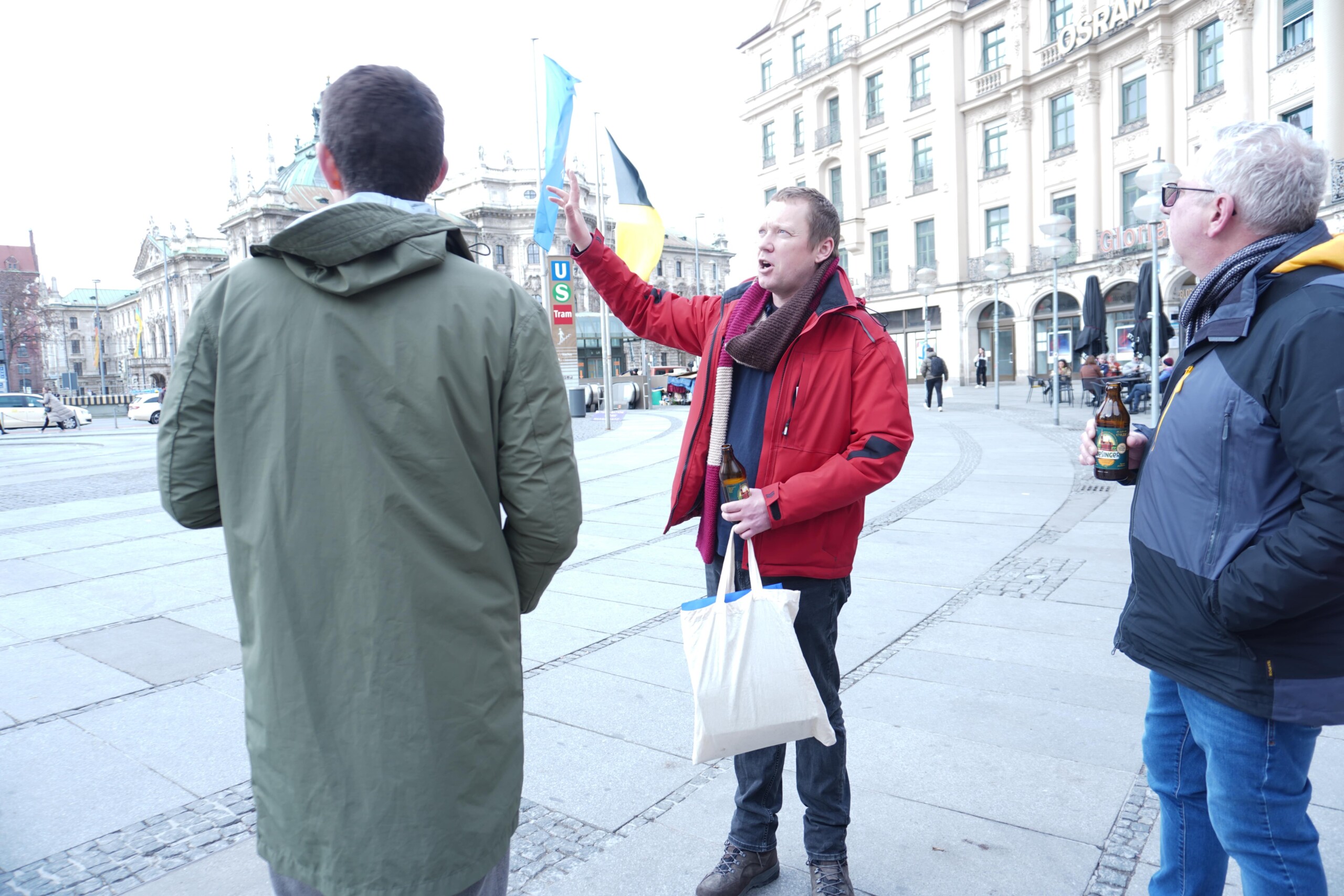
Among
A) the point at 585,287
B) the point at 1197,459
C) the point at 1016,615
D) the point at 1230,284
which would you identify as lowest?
the point at 1016,615

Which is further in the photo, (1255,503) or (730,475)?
(730,475)

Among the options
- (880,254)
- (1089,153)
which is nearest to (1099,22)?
(1089,153)

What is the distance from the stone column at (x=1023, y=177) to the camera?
3478 cm

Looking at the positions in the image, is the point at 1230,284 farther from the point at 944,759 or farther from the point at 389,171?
the point at 944,759

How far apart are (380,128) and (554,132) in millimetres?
9381

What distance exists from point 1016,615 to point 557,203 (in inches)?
141

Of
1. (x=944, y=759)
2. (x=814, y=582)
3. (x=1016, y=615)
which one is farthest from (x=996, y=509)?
(x=814, y=582)

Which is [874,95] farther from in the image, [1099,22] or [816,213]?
[816,213]

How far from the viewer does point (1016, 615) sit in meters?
5.00

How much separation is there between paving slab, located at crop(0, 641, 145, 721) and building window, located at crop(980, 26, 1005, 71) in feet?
126

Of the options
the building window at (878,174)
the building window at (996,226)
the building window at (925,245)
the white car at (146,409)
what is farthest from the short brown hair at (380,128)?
the building window at (878,174)

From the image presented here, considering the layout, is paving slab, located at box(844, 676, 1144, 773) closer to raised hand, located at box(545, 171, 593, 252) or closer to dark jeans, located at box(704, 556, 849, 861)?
dark jeans, located at box(704, 556, 849, 861)

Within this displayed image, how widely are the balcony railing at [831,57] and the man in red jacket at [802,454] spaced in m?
42.5

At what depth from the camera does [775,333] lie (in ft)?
7.86
